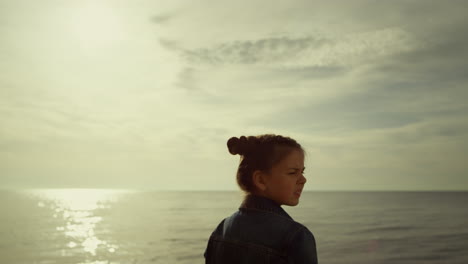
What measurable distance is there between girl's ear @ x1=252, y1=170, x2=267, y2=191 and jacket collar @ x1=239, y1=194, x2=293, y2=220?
6cm

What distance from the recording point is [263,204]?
2223mm

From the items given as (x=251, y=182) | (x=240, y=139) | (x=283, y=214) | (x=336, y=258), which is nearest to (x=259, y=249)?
(x=283, y=214)

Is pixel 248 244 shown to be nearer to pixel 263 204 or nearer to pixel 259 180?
pixel 263 204

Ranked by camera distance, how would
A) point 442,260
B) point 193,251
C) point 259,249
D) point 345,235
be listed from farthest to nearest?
point 345,235, point 193,251, point 442,260, point 259,249

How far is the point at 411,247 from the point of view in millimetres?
33750

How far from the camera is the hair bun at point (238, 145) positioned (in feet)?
7.52

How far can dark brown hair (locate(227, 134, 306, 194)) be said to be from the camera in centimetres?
222

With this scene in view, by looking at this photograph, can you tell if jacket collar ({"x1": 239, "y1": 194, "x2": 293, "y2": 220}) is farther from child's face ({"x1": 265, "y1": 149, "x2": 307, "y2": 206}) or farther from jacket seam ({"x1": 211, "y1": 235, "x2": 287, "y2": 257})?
jacket seam ({"x1": 211, "y1": 235, "x2": 287, "y2": 257})

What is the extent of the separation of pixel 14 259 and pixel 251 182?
106 ft

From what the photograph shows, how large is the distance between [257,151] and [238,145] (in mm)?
119

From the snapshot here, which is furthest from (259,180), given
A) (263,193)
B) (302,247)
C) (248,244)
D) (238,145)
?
(302,247)

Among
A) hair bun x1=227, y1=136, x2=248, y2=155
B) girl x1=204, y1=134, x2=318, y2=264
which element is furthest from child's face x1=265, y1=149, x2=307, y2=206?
hair bun x1=227, y1=136, x2=248, y2=155

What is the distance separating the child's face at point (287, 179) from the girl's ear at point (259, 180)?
0.07 ft

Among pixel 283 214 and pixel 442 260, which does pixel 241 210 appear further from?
pixel 442 260
